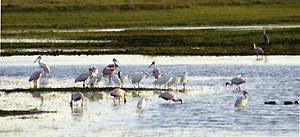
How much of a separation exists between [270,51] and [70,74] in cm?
1172

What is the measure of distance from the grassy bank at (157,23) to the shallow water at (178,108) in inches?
300

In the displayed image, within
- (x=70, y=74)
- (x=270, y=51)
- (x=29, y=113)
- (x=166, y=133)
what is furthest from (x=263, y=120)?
(x=270, y=51)

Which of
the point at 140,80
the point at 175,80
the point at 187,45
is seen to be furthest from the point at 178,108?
the point at 187,45

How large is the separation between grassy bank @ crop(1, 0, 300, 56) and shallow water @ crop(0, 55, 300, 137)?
25.0 feet

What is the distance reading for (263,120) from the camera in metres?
13.1

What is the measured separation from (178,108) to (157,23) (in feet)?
156

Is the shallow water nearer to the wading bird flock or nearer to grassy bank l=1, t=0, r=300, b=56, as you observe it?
the wading bird flock

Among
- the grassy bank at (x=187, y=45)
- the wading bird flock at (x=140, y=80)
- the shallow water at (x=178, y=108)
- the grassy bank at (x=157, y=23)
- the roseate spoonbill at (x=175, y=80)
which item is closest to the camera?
the shallow water at (x=178, y=108)

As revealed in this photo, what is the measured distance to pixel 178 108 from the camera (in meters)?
15.0

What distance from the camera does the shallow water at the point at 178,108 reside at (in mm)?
12321

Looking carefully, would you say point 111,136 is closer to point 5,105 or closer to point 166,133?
point 166,133

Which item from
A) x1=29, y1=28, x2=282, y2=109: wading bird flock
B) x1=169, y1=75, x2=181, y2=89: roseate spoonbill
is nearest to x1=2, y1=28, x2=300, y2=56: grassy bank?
x1=29, y1=28, x2=282, y2=109: wading bird flock

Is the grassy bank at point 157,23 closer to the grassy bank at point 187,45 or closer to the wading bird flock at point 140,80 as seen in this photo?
the grassy bank at point 187,45

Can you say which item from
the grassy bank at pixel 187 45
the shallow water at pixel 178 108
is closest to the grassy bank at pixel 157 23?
the grassy bank at pixel 187 45
